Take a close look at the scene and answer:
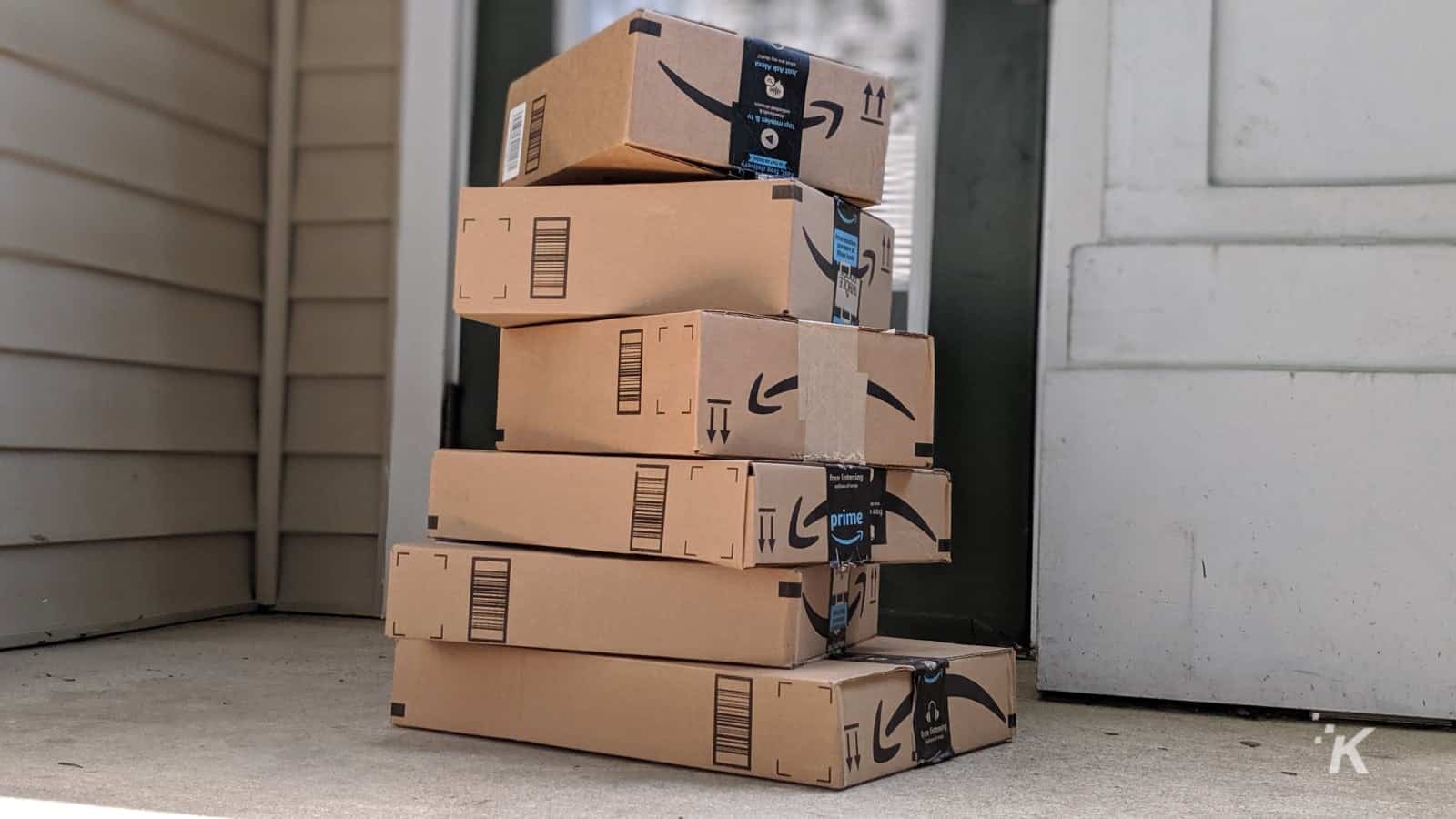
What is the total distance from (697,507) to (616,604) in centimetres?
19

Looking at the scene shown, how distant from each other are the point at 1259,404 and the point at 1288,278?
0.22 metres

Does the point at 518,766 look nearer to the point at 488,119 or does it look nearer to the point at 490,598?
the point at 490,598

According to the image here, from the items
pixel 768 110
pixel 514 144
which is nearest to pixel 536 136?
pixel 514 144

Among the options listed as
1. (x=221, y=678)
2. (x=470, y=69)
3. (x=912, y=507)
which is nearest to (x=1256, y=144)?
(x=912, y=507)

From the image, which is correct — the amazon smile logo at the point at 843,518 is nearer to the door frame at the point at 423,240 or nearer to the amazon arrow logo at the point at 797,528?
the amazon arrow logo at the point at 797,528

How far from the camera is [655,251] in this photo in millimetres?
1840

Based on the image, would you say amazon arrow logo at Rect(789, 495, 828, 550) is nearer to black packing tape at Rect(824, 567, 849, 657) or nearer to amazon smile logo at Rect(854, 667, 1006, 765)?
black packing tape at Rect(824, 567, 849, 657)

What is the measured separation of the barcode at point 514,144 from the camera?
2057 mm

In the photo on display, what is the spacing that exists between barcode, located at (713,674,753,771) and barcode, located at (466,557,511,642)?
32cm

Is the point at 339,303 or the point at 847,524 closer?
the point at 847,524

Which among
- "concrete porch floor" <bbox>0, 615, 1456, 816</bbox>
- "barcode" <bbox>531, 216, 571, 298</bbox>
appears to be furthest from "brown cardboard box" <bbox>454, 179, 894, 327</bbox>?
"concrete porch floor" <bbox>0, 615, 1456, 816</bbox>

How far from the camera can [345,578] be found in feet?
10.8

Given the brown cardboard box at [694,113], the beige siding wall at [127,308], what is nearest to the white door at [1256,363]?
the brown cardboard box at [694,113]

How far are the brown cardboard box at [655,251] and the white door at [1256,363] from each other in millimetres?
693
